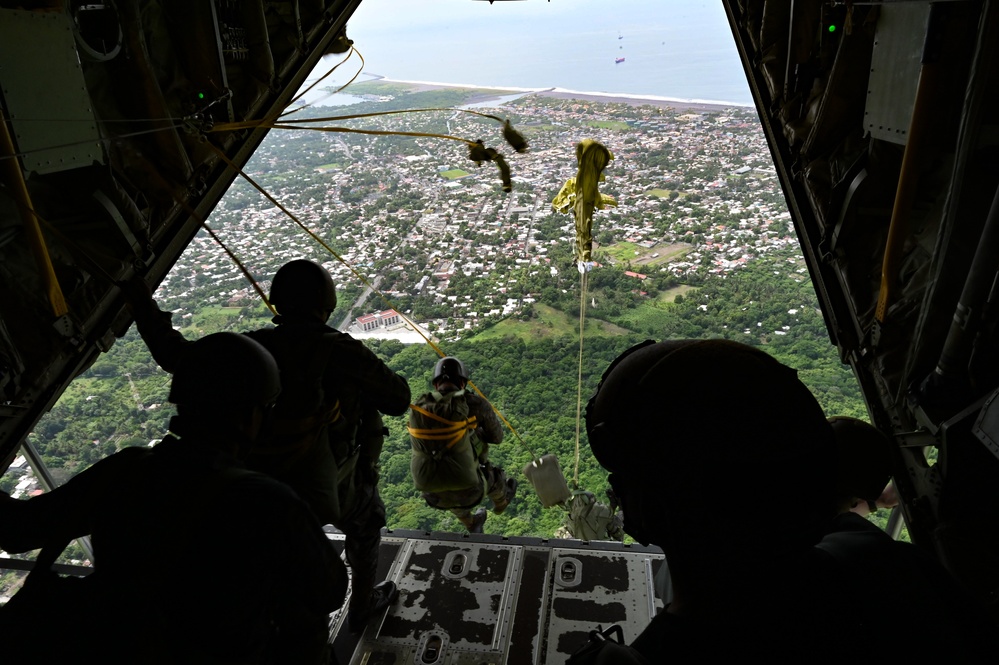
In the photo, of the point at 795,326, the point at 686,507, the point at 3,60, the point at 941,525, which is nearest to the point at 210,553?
the point at 686,507

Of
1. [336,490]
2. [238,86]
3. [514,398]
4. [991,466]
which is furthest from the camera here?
[514,398]

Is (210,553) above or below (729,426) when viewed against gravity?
below

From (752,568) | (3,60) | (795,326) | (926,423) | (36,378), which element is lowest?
(795,326)

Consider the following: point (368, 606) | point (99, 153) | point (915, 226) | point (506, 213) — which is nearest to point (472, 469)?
point (368, 606)

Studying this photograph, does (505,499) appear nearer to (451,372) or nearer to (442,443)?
(442,443)

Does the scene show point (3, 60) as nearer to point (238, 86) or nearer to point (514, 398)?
point (238, 86)

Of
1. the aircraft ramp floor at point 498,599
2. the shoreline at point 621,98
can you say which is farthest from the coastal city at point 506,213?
the aircraft ramp floor at point 498,599
